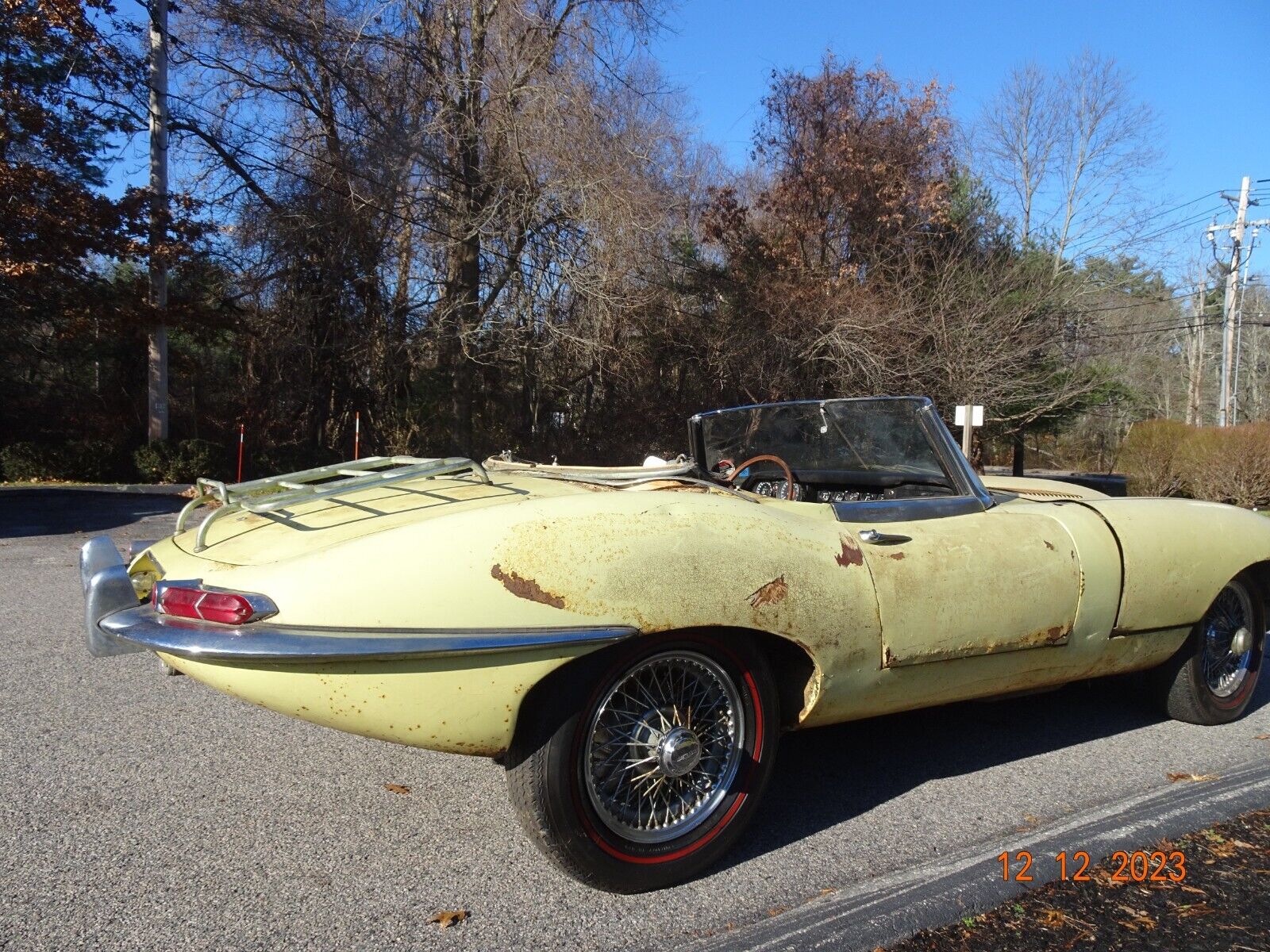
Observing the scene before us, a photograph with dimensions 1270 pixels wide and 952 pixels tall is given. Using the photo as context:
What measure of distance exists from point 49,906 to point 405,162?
52.9 ft

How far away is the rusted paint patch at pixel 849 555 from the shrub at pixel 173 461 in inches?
618

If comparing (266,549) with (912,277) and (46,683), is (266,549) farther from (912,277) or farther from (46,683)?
(912,277)

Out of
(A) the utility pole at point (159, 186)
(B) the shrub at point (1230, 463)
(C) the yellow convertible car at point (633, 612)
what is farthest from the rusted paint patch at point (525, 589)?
(B) the shrub at point (1230, 463)

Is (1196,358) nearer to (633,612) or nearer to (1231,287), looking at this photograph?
(1231,287)

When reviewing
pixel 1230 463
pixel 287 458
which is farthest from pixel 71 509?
pixel 1230 463

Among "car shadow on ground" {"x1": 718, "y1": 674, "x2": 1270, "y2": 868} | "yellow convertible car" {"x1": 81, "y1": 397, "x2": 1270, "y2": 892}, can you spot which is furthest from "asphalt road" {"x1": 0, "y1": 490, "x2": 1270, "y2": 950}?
"yellow convertible car" {"x1": 81, "y1": 397, "x2": 1270, "y2": 892}

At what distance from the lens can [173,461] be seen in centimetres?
1680

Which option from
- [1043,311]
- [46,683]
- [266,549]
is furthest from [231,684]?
[1043,311]

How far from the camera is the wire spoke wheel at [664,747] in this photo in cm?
271

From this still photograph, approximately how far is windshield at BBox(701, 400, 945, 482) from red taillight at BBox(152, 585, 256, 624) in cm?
234

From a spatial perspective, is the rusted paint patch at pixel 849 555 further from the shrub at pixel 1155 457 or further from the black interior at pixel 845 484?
the shrub at pixel 1155 457

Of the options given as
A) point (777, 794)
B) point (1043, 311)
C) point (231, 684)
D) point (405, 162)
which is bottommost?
point (777, 794)

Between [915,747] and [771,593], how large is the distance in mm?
1565

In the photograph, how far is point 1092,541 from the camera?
→ 361cm
